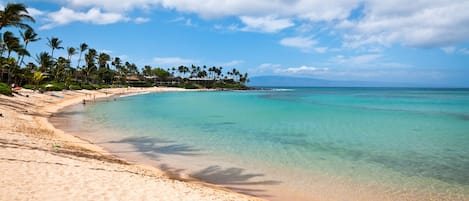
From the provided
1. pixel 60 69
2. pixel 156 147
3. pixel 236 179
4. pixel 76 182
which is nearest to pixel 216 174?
pixel 236 179

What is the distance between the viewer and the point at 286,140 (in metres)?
15.7

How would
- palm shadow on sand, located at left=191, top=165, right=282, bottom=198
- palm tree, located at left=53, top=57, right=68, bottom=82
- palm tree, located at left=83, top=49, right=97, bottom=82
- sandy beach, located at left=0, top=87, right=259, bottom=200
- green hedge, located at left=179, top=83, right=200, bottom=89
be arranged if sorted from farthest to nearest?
green hedge, located at left=179, top=83, right=200, bottom=89 < palm tree, located at left=83, top=49, right=97, bottom=82 < palm tree, located at left=53, top=57, right=68, bottom=82 < palm shadow on sand, located at left=191, top=165, right=282, bottom=198 < sandy beach, located at left=0, top=87, right=259, bottom=200

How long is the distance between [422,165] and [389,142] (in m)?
4.94

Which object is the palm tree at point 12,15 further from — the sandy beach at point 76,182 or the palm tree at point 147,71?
the palm tree at point 147,71

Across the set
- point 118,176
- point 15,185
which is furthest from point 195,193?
point 15,185

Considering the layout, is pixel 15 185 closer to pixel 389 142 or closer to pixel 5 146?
pixel 5 146

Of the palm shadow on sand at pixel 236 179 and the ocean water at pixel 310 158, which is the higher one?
the ocean water at pixel 310 158

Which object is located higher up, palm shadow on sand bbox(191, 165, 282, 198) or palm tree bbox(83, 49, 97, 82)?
palm tree bbox(83, 49, 97, 82)

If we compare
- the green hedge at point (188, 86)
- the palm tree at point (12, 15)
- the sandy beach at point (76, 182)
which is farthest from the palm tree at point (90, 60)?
the sandy beach at point (76, 182)

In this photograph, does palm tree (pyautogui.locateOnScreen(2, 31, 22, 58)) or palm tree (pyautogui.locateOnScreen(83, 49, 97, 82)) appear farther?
palm tree (pyautogui.locateOnScreen(83, 49, 97, 82))

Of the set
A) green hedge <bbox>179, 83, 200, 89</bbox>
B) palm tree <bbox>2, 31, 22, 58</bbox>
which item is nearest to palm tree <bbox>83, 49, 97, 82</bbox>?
palm tree <bbox>2, 31, 22, 58</bbox>

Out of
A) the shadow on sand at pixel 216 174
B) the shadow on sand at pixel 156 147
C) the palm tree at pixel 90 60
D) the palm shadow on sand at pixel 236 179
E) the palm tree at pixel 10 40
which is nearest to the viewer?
the palm shadow on sand at pixel 236 179

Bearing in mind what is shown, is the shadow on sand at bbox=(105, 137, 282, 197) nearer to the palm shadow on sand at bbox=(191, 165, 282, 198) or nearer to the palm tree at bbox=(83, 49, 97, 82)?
the palm shadow on sand at bbox=(191, 165, 282, 198)

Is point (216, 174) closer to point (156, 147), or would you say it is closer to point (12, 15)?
point (156, 147)
